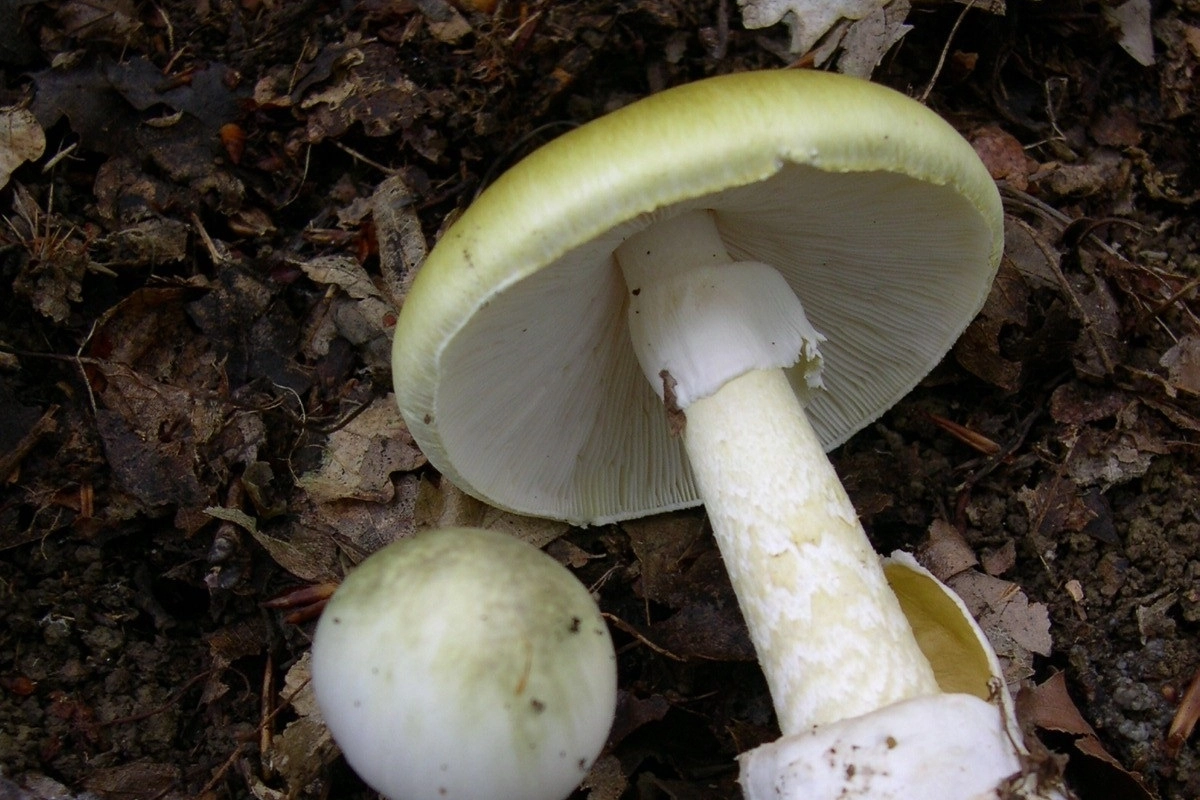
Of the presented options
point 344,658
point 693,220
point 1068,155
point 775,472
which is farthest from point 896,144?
point 1068,155

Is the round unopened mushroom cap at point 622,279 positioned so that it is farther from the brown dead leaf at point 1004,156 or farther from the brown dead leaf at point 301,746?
the brown dead leaf at point 1004,156

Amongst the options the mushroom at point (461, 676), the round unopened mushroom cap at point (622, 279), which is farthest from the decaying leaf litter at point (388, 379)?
the mushroom at point (461, 676)

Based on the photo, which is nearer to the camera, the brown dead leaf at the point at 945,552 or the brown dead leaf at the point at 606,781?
the brown dead leaf at the point at 606,781

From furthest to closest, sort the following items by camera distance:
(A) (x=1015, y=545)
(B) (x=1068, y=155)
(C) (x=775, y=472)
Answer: (B) (x=1068, y=155) < (A) (x=1015, y=545) < (C) (x=775, y=472)

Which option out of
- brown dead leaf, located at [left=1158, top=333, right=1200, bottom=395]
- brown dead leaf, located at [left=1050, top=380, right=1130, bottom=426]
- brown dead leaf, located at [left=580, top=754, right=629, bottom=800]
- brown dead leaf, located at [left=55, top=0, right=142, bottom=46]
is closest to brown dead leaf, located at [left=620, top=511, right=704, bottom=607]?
brown dead leaf, located at [left=580, top=754, right=629, bottom=800]

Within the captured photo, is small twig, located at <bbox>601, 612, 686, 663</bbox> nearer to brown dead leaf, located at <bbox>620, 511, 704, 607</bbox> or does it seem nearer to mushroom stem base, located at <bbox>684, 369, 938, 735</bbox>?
brown dead leaf, located at <bbox>620, 511, 704, 607</bbox>

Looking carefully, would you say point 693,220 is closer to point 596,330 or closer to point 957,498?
point 596,330
